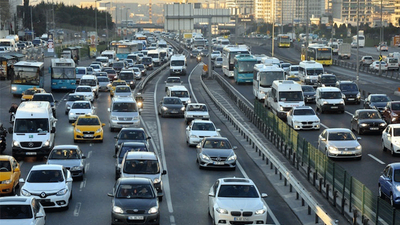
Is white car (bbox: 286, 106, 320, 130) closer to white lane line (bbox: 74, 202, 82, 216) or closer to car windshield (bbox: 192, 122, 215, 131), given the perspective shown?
car windshield (bbox: 192, 122, 215, 131)

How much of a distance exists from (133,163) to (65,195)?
134 inches

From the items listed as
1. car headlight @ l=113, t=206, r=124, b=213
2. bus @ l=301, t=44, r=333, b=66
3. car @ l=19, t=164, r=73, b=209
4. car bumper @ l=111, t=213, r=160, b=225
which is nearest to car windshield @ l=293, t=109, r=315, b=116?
car @ l=19, t=164, r=73, b=209

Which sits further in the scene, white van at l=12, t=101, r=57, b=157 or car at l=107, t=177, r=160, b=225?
white van at l=12, t=101, r=57, b=157

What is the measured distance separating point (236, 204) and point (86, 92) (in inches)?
1536

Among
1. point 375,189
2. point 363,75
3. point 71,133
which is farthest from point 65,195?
point 363,75

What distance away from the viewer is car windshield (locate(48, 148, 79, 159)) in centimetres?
2991

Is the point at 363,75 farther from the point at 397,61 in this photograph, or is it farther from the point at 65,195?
the point at 65,195

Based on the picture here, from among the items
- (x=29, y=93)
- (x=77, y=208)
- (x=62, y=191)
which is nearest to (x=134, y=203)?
(x=62, y=191)

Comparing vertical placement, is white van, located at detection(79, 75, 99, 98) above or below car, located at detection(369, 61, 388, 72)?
above

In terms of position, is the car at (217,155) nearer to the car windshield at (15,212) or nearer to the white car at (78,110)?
the car windshield at (15,212)

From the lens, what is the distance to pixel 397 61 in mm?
99875

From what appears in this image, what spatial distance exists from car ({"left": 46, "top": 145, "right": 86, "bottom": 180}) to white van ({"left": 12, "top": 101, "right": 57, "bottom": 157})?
4.92m

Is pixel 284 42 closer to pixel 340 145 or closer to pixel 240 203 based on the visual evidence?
pixel 340 145

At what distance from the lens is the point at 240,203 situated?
72.2 feet
